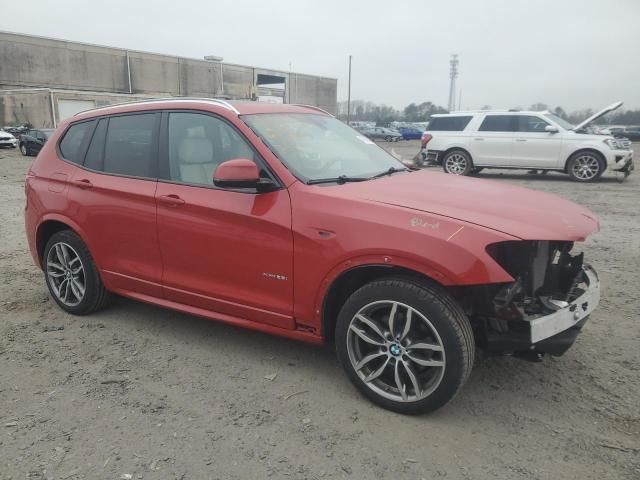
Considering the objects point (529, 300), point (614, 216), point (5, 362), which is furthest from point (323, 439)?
point (614, 216)

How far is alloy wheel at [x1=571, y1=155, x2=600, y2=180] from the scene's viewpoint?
12883mm

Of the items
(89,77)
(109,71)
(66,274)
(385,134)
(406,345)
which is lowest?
(66,274)

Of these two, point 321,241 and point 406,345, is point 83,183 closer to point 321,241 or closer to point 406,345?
point 321,241

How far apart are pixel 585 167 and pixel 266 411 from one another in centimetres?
1255

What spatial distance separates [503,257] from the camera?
2.82 meters

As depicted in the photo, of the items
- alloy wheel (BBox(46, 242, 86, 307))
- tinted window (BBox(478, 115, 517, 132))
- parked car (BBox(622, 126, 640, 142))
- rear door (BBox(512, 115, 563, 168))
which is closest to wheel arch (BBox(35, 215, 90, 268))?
alloy wheel (BBox(46, 242, 86, 307))

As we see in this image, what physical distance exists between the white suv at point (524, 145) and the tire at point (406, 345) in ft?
38.9

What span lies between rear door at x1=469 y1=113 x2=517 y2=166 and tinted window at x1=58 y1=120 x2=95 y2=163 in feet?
38.0

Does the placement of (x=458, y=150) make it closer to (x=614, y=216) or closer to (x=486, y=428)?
(x=614, y=216)

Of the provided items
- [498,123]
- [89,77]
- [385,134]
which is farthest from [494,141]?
[89,77]

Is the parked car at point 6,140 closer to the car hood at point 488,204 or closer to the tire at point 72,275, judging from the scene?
the tire at point 72,275

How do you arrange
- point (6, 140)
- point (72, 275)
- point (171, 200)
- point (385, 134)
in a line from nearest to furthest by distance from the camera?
point (171, 200) < point (72, 275) < point (6, 140) < point (385, 134)

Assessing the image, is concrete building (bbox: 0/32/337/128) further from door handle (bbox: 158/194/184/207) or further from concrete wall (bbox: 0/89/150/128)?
door handle (bbox: 158/194/184/207)

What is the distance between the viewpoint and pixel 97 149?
4.21 meters
